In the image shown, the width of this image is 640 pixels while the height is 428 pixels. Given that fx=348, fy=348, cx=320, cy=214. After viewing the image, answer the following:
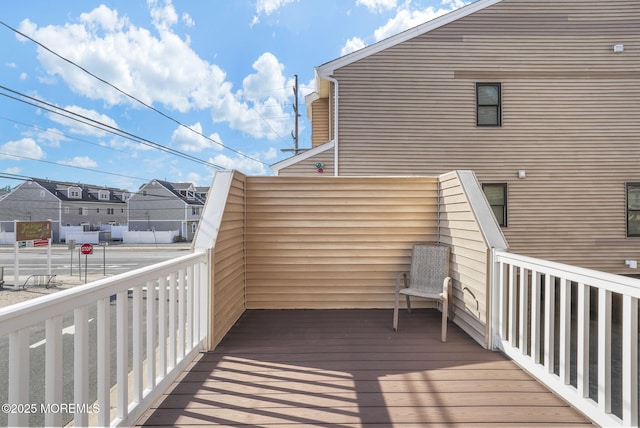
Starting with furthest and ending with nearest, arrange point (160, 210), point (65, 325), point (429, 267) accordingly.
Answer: point (160, 210)
point (65, 325)
point (429, 267)

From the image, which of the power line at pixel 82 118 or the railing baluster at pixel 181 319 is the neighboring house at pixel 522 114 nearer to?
the railing baluster at pixel 181 319

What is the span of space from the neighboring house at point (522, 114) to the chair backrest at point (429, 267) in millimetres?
3743

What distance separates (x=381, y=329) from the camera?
10.9ft

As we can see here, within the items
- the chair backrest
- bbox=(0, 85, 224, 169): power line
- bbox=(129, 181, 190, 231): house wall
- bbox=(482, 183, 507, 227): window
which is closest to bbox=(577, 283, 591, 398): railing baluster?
the chair backrest

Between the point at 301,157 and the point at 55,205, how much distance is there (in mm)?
38956

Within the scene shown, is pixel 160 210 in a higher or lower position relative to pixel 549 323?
higher

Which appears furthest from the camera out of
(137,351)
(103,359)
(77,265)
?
(77,265)

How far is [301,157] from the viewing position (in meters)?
7.49

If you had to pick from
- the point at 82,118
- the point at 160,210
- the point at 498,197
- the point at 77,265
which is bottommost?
the point at 77,265

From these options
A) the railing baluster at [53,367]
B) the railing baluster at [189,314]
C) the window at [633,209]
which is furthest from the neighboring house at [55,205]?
the window at [633,209]

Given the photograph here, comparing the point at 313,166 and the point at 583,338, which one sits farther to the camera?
the point at 313,166

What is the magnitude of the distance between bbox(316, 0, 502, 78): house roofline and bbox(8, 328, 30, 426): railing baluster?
7.04 meters

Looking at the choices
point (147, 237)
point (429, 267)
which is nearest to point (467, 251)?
point (429, 267)

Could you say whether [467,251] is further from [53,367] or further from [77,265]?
[77,265]
